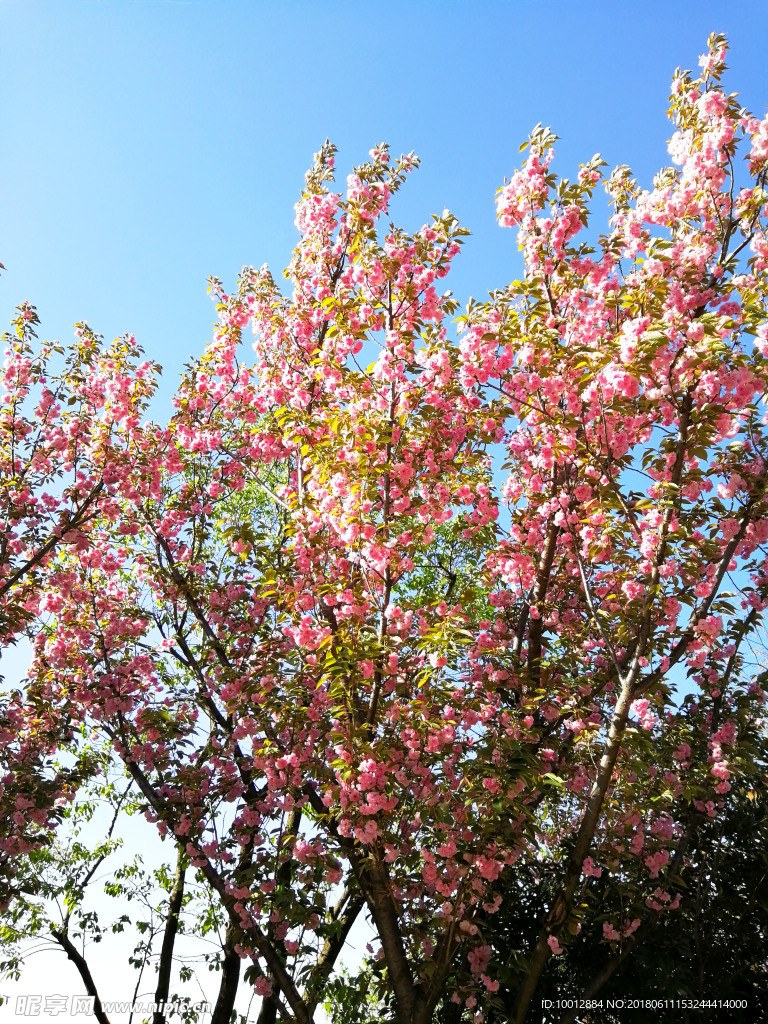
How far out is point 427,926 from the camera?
5.81 m

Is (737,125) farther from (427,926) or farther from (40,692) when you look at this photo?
(40,692)

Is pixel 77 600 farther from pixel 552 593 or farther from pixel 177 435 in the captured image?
pixel 552 593

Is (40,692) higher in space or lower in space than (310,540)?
lower

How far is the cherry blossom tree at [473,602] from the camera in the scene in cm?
529

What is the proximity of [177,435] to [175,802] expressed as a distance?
377cm

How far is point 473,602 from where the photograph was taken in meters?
6.61

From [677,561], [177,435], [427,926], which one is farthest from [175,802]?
[677,561]

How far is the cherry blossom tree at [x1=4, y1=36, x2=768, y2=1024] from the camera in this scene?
5.29 m

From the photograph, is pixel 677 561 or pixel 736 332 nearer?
pixel 736 332

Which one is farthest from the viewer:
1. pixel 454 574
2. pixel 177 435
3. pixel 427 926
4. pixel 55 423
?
pixel 454 574

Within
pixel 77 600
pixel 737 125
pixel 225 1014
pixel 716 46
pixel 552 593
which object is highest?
pixel 716 46

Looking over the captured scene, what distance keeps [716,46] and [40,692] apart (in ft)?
26.8

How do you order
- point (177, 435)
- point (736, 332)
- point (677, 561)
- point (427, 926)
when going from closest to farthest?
point (736, 332), point (677, 561), point (427, 926), point (177, 435)

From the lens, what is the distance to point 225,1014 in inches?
320
